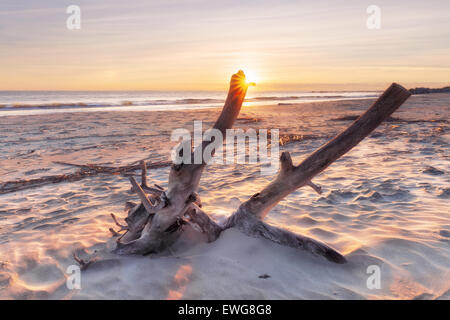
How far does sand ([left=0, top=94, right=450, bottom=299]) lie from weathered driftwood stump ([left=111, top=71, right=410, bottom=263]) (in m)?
0.11

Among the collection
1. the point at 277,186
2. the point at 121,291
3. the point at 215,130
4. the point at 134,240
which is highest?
the point at 215,130

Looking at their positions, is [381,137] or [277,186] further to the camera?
[381,137]

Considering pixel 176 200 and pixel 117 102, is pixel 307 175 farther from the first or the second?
pixel 117 102

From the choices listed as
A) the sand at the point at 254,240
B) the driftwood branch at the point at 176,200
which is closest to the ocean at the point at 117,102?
the sand at the point at 254,240

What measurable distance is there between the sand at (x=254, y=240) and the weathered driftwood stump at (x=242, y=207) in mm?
107

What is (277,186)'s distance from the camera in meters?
2.76

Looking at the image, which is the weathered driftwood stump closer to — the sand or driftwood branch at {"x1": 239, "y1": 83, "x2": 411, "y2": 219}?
driftwood branch at {"x1": 239, "y1": 83, "x2": 411, "y2": 219}

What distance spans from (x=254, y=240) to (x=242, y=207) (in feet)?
1.09

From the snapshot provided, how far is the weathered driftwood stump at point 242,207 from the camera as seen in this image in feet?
8.13

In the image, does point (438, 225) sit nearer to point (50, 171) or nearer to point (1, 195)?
point (1, 195)

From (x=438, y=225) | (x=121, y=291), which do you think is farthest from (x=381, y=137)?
(x=121, y=291)

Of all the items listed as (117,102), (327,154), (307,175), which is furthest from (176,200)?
(117,102)

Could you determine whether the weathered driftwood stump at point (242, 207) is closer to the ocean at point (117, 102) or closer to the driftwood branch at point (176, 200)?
the driftwood branch at point (176, 200)

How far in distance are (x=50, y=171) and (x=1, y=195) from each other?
55.7 inches
